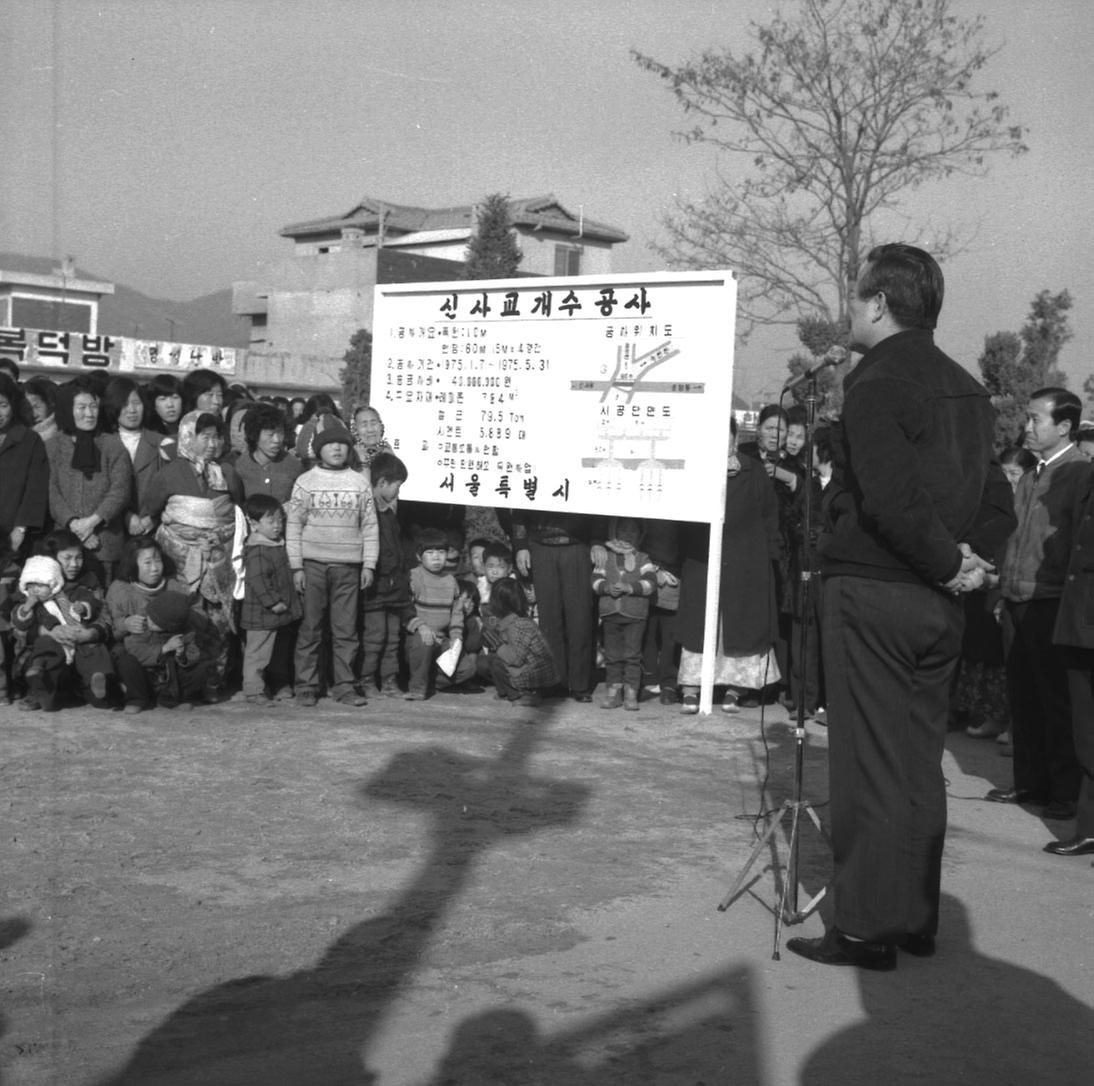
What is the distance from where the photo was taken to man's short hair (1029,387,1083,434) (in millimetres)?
7191

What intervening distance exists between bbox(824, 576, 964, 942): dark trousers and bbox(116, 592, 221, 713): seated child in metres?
5.12

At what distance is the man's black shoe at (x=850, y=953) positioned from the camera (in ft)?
15.5

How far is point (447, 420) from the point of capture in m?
10.8

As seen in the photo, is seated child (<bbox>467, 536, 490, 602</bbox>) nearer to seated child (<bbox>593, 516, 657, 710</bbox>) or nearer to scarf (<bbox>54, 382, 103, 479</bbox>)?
seated child (<bbox>593, 516, 657, 710</bbox>)

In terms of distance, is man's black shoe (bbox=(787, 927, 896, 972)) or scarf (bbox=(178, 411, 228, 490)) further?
scarf (bbox=(178, 411, 228, 490))

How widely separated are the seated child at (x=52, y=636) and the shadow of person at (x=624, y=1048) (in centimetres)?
516

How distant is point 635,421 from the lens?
32.7ft

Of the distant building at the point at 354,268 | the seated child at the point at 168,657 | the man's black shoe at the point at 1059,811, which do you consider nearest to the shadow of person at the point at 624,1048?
the man's black shoe at the point at 1059,811

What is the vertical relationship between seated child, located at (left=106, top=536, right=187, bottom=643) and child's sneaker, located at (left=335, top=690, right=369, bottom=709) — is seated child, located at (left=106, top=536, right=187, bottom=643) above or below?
above

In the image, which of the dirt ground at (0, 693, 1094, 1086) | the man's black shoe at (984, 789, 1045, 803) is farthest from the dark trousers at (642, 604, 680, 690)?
the man's black shoe at (984, 789, 1045, 803)

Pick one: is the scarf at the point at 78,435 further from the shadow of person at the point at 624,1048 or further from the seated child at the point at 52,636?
the shadow of person at the point at 624,1048

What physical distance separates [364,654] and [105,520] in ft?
6.08

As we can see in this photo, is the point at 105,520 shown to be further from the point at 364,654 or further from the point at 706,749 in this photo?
the point at 706,749

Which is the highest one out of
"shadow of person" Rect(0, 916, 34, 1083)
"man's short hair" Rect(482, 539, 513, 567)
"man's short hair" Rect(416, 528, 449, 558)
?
"man's short hair" Rect(416, 528, 449, 558)
